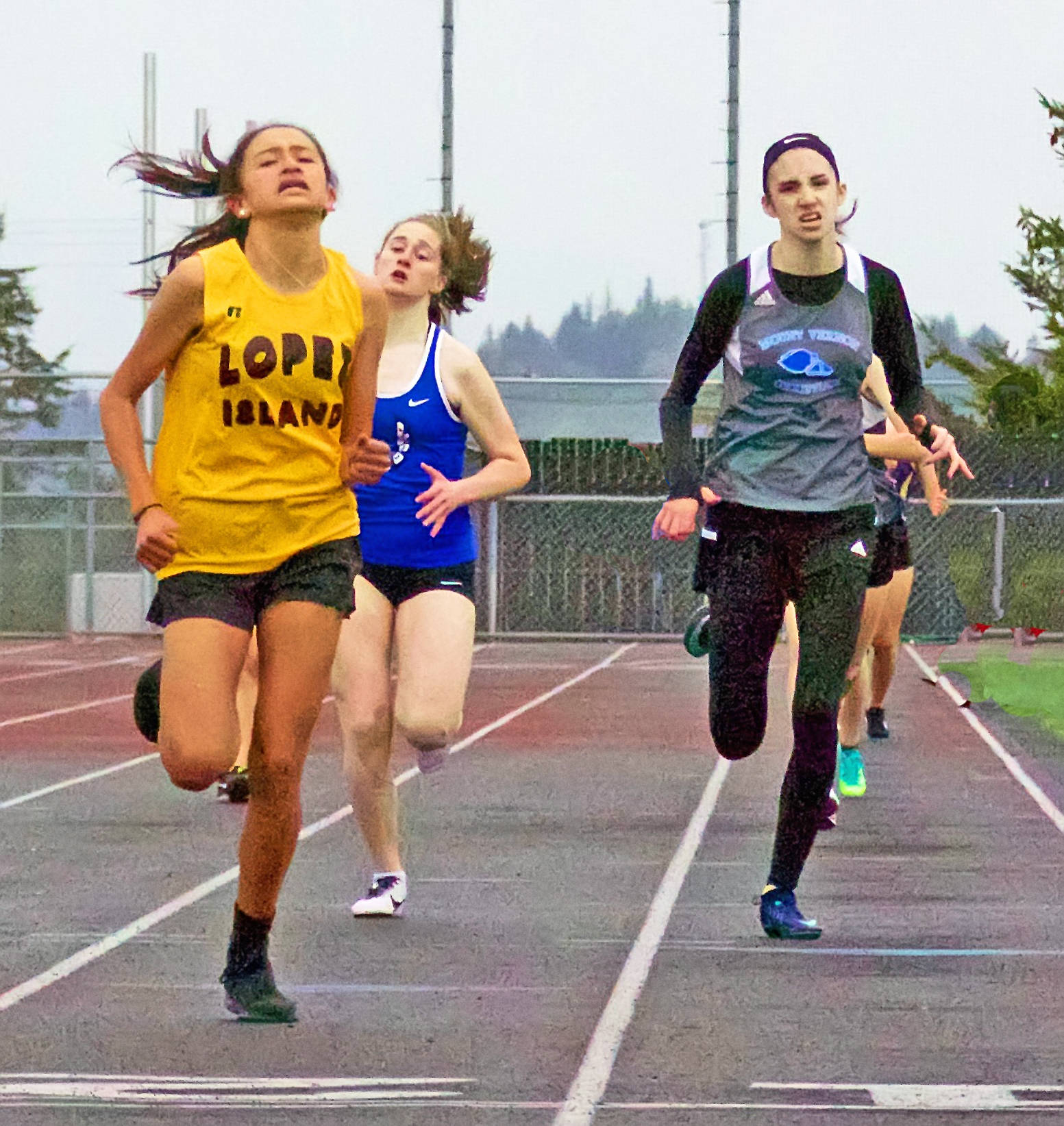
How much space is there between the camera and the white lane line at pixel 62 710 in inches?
628

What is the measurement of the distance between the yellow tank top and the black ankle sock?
2.53 feet

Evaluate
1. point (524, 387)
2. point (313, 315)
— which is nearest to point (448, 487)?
point (313, 315)

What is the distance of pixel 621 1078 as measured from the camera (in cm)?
542

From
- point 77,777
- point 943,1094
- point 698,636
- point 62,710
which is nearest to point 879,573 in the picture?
point 698,636

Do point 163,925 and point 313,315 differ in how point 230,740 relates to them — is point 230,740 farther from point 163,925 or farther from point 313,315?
point 163,925

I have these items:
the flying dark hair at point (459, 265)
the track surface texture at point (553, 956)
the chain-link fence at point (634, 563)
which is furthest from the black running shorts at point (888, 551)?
the chain-link fence at point (634, 563)

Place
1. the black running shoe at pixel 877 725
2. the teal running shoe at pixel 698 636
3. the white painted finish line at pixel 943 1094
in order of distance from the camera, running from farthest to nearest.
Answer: the black running shoe at pixel 877 725
the teal running shoe at pixel 698 636
the white painted finish line at pixel 943 1094

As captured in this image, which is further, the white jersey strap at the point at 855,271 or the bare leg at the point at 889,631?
the bare leg at the point at 889,631

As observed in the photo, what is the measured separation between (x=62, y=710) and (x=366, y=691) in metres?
9.69

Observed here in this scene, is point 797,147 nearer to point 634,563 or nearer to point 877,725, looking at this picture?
point 877,725

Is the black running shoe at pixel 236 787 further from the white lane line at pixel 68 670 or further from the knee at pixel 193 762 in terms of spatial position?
the white lane line at pixel 68 670

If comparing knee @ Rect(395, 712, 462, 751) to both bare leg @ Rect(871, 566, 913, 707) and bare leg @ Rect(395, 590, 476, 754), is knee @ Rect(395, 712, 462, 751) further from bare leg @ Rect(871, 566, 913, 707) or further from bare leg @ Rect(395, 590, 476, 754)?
bare leg @ Rect(871, 566, 913, 707)

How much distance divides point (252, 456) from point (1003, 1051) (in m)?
2.03

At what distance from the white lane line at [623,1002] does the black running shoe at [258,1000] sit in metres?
0.69
